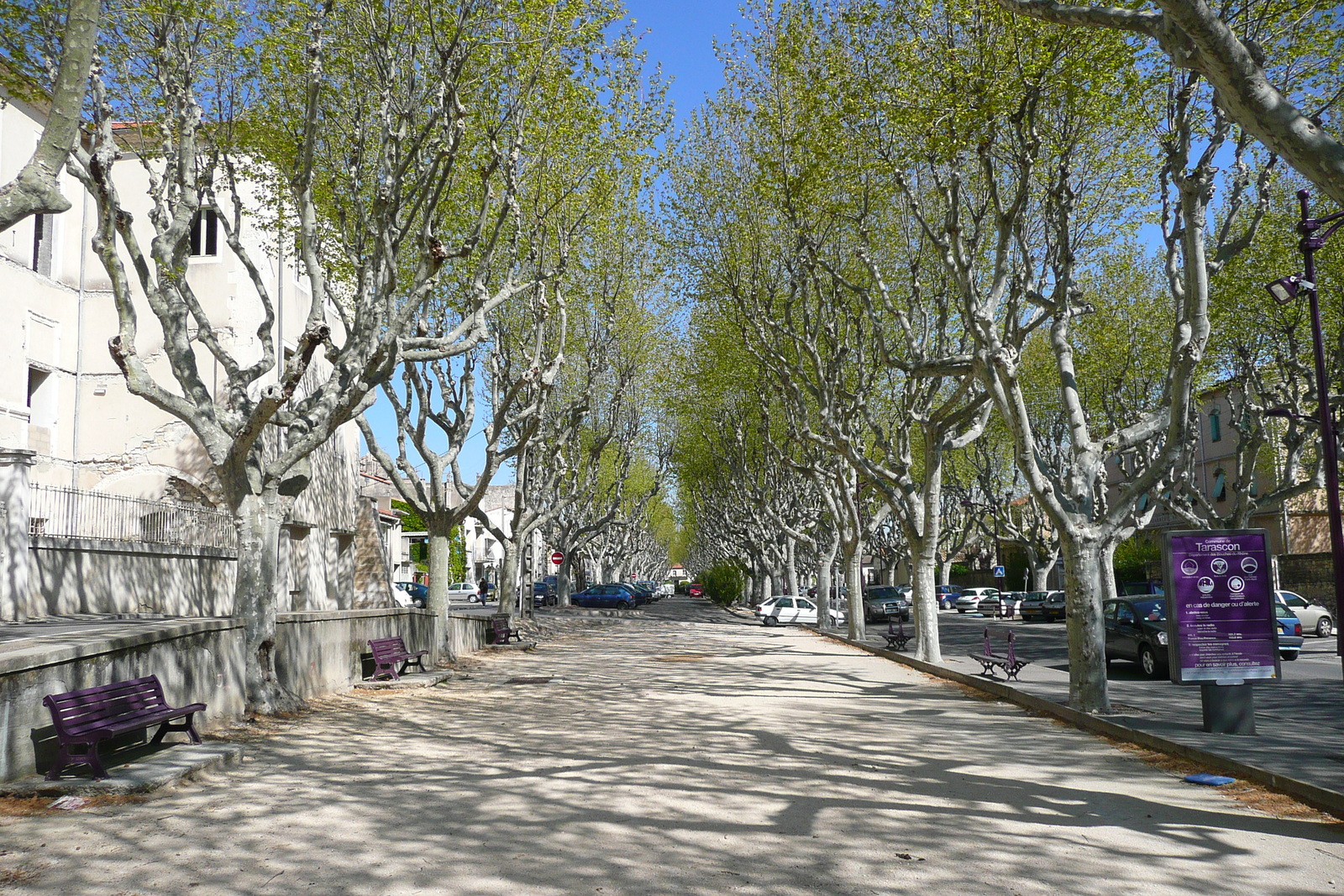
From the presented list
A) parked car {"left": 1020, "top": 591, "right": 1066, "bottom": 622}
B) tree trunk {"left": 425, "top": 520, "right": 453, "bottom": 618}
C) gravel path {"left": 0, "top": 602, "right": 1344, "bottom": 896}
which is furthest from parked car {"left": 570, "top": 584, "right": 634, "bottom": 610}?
gravel path {"left": 0, "top": 602, "right": 1344, "bottom": 896}

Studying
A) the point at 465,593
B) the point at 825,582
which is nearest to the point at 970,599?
the point at 825,582

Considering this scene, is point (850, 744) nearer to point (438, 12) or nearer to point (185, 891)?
point (185, 891)

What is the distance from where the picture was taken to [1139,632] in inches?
707

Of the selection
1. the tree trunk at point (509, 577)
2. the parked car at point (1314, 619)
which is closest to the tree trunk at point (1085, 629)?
the parked car at point (1314, 619)

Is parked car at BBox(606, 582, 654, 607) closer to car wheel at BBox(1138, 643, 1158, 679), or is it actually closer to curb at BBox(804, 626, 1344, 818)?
curb at BBox(804, 626, 1344, 818)

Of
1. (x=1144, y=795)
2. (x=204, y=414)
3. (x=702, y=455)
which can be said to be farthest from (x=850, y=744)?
(x=702, y=455)

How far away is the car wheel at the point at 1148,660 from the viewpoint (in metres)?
17.5

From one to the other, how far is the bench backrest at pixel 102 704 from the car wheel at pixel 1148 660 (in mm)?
15732

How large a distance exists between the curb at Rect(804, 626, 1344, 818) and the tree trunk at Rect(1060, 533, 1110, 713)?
0.93 ft

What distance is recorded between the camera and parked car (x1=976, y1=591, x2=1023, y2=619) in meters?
44.5

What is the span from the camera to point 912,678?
17.6 m

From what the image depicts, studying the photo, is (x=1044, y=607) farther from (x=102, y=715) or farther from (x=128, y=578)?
(x=102, y=715)

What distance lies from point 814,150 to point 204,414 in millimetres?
9849

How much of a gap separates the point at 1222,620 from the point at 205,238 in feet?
81.4
